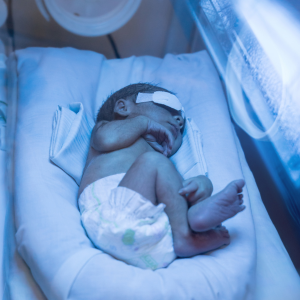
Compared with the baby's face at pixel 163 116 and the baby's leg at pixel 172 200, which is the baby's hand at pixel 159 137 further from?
the baby's leg at pixel 172 200

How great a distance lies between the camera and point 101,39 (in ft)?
5.95

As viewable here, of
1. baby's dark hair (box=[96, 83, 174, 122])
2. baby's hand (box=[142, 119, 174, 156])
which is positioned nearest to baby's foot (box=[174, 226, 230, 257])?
baby's hand (box=[142, 119, 174, 156])

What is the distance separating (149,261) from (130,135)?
0.44 meters

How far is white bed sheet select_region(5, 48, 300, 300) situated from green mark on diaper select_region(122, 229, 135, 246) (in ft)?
0.20

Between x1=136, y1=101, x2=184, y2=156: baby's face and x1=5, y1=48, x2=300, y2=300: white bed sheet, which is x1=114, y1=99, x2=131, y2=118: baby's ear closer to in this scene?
x1=136, y1=101, x2=184, y2=156: baby's face

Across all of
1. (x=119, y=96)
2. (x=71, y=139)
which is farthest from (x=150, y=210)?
(x=119, y=96)

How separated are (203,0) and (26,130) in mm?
969

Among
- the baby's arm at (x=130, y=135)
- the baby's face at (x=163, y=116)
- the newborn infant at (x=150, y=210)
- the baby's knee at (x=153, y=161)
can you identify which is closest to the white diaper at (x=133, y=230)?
the newborn infant at (x=150, y=210)

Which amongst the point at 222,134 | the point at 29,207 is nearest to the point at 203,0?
the point at 222,134

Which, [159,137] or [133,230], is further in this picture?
[159,137]

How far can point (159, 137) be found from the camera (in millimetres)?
1077

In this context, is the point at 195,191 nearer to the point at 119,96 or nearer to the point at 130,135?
the point at 130,135

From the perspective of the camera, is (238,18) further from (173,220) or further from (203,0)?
(173,220)

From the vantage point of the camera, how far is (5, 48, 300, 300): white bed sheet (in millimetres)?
688
